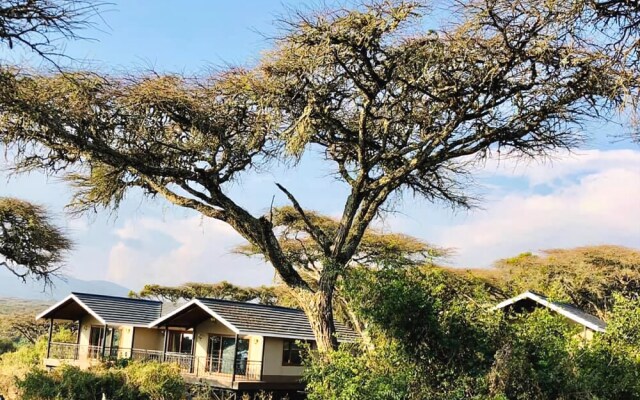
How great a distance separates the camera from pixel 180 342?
29.5m

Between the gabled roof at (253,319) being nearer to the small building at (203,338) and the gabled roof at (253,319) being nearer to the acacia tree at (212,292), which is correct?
the small building at (203,338)

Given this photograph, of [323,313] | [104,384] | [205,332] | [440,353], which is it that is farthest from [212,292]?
[440,353]

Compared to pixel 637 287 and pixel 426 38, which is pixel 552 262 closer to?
pixel 637 287

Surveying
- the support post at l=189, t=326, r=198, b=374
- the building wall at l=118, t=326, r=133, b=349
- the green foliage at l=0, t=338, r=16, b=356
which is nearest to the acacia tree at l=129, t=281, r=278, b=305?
the green foliage at l=0, t=338, r=16, b=356

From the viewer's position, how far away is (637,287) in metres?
29.7

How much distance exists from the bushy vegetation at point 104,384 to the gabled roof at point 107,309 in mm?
10433

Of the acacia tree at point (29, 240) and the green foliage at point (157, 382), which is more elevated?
the acacia tree at point (29, 240)

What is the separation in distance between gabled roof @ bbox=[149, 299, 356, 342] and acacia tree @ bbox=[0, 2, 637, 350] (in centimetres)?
1237

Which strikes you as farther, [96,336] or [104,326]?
[96,336]

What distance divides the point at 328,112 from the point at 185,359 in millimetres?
17458

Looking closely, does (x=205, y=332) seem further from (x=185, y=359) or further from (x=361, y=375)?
(x=361, y=375)

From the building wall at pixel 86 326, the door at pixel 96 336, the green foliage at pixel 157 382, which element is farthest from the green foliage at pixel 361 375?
the building wall at pixel 86 326

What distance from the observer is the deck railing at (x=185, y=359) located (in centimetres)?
2453

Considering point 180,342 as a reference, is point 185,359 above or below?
below
